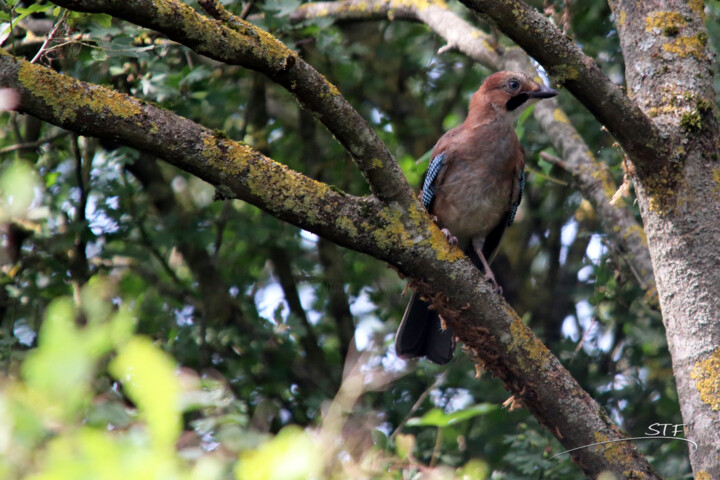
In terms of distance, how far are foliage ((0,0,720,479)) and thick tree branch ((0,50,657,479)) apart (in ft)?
1.21

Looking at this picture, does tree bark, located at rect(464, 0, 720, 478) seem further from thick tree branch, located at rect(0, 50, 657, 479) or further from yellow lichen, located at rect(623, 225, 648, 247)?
yellow lichen, located at rect(623, 225, 648, 247)

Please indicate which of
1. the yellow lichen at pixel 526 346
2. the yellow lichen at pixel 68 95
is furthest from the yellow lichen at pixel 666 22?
the yellow lichen at pixel 68 95

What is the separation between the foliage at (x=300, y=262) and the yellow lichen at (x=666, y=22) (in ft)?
3.74

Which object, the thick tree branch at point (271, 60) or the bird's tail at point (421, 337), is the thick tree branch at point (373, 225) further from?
the bird's tail at point (421, 337)

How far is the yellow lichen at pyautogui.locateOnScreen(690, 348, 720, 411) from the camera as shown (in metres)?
2.97

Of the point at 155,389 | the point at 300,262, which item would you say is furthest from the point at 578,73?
the point at 300,262

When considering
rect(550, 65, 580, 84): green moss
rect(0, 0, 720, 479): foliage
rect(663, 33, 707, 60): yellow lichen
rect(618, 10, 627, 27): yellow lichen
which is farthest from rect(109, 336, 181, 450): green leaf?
rect(618, 10, 627, 27): yellow lichen

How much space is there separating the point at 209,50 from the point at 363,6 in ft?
11.0

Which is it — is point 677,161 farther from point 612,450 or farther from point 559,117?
point 559,117

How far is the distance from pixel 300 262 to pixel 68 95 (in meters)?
3.75

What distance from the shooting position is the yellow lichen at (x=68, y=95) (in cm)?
245

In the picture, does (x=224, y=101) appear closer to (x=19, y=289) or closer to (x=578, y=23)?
(x=19, y=289)

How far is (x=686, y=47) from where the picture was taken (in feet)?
11.1

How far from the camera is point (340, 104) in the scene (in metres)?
2.80
